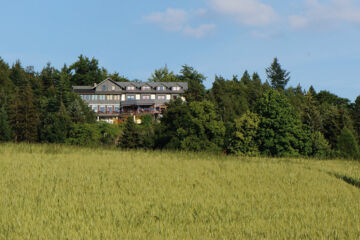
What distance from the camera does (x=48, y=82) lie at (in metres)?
119

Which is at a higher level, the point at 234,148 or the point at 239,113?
the point at 239,113

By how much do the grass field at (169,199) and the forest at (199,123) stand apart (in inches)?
428

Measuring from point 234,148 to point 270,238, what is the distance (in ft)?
166

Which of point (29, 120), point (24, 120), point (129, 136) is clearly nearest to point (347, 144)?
point (129, 136)

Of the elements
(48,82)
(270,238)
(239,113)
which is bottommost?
(270,238)

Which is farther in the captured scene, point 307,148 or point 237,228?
point 307,148

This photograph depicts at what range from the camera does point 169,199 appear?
41.6 ft

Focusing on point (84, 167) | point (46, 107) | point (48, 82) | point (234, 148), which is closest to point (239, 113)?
point (234, 148)

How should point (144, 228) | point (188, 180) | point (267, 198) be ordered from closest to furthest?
point (144, 228) < point (267, 198) < point (188, 180)

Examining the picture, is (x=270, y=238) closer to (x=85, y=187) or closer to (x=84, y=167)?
(x=85, y=187)

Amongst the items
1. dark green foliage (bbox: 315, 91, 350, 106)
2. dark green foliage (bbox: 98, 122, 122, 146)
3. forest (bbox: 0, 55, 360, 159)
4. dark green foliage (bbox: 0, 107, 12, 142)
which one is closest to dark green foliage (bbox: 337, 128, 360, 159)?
forest (bbox: 0, 55, 360, 159)

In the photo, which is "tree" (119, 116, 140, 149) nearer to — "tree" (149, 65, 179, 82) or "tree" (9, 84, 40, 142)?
"tree" (9, 84, 40, 142)

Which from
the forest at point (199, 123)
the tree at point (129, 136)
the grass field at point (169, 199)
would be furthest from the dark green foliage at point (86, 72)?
the grass field at point (169, 199)

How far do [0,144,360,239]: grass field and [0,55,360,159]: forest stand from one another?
10868mm
